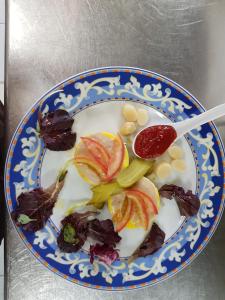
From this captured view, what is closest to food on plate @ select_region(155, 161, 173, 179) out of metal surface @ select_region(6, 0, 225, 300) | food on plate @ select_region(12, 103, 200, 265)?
food on plate @ select_region(12, 103, 200, 265)

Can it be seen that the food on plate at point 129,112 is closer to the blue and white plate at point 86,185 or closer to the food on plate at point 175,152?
the blue and white plate at point 86,185

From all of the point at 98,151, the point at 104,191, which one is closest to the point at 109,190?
the point at 104,191

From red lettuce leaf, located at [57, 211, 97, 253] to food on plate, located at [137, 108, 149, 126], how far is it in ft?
1.03

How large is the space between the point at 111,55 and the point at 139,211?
486 mm

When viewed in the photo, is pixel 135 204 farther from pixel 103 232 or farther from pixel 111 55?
pixel 111 55

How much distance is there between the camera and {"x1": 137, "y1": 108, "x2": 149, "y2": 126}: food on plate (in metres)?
1.14

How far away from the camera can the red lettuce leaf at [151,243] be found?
114cm

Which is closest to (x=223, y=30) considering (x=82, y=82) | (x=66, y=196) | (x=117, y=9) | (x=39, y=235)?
(x=117, y=9)

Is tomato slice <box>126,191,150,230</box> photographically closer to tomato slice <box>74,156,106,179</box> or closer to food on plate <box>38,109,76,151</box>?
tomato slice <box>74,156,106,179</box>

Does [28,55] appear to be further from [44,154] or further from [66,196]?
[66,196]

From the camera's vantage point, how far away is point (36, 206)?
3.61ft

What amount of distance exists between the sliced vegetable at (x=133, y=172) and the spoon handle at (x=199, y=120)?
13cm

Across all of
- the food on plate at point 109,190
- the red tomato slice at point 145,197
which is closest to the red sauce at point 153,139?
the food on plate at point 109,190

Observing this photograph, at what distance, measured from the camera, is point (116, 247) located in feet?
3.79
